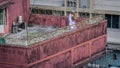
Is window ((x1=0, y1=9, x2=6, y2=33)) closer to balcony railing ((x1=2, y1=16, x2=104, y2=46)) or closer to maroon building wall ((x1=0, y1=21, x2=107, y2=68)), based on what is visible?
balcony railing ((x1=2, y1=16, x2=104, y2=46))

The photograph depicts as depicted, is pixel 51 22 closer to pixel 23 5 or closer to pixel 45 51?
pixel 23 5

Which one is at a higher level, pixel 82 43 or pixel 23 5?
pixel 23 5

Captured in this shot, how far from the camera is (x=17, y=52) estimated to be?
23.5 metres

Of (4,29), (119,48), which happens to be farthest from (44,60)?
(119,48)

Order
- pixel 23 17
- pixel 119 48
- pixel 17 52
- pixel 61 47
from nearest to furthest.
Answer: pixel 17 52 → pixel 61 47 → pixel 23 17 → pixel 119 48

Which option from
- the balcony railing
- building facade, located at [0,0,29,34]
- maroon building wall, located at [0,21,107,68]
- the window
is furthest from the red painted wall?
maroon building wall, located at [0,21,107,68]

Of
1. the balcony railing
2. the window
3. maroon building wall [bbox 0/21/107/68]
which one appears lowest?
maroon building wall [bbox 0/21/107/68]

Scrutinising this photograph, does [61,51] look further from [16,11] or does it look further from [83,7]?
[83,7]

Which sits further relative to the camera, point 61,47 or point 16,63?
point 61,47

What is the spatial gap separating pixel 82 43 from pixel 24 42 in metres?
4.32

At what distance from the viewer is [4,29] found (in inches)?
1040

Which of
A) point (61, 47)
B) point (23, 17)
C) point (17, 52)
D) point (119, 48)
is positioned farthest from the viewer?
point (119, 48)

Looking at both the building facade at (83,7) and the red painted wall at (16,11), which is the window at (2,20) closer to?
the red painted wall at (16,11)

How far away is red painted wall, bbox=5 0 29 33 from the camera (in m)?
26.7
